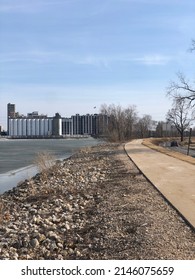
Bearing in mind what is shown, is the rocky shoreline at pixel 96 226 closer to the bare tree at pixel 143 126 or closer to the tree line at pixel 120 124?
the tree line at pixel 120 124

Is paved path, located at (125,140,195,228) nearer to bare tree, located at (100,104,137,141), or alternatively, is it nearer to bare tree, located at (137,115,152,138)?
bare tree, located at (100,104,137,141)

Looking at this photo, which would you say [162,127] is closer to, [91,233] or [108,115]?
[108,115]

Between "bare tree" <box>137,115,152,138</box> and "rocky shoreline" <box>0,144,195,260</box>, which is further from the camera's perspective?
"bare tree" <box>137,115,152,138</box>

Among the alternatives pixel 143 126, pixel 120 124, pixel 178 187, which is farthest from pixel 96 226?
pixel 143 126

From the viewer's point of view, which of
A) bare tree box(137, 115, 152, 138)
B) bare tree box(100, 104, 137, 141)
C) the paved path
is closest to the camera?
the paved path

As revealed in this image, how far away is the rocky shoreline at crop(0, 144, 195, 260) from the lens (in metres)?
7.72

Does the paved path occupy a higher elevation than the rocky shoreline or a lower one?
higher

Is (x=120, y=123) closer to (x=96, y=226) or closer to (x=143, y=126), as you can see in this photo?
(x=143, y=126)

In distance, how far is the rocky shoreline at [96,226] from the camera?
304 inches

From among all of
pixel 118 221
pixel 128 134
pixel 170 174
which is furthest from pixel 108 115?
pixel 118 221

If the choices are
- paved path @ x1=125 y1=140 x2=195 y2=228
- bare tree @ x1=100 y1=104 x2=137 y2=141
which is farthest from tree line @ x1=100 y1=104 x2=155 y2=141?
paved path @ x1=125 y1=140 x2=195 y2=228

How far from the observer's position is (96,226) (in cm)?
987

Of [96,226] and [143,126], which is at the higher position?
[143,126]
